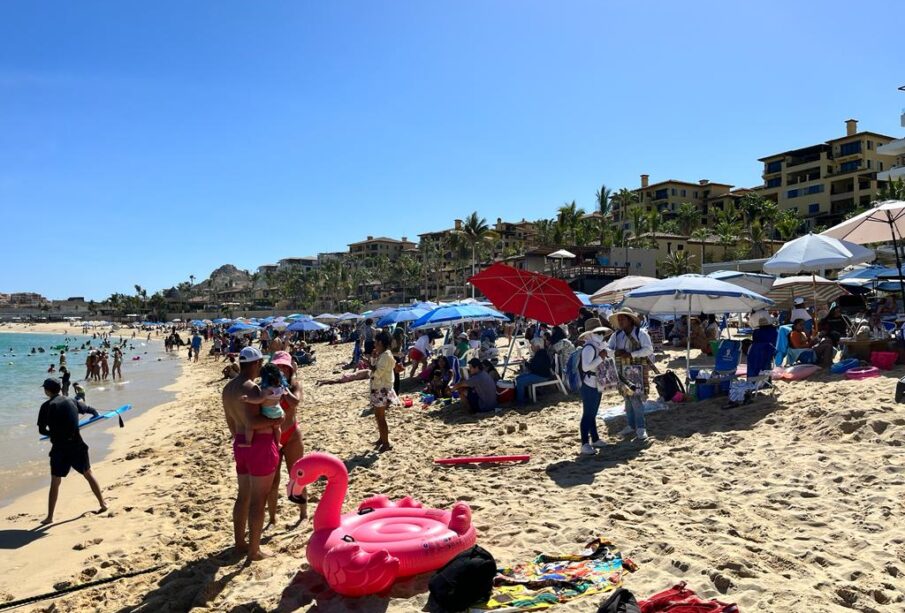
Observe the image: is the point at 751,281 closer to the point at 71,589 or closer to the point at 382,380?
the point at 382,380

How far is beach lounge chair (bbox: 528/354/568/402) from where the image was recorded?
9.68 metres

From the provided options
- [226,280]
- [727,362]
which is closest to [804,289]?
[727,362]

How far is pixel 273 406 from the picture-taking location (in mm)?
4176

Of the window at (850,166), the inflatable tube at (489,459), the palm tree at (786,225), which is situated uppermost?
the window at (850,166)

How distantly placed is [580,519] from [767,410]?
395 centimetres

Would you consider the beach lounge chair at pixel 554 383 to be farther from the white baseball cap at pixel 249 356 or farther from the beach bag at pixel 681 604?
the beach bag at pixel 681 604

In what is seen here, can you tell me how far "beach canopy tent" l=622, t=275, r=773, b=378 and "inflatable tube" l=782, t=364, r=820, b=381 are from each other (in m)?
1.13

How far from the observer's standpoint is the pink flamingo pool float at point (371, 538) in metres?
3.43

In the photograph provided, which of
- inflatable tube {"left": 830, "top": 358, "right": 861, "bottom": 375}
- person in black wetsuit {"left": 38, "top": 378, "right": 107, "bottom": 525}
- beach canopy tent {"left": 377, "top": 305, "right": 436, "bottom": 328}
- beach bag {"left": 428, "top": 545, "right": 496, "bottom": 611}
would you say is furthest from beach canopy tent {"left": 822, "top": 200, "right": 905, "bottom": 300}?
person in black wetsuit {"left": 38, "top": 378, "right": 107, "bottom": 525}

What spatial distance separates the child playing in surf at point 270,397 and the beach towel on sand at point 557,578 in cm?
189

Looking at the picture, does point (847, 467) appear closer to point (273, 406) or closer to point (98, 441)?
point (273, 406)

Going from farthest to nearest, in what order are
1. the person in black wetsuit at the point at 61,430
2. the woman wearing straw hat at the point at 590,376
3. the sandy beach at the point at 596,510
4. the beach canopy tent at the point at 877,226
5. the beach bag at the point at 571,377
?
the beach bag at the point at 571,377
the beach canopy tent at the point at 877,226
the woman wearing straw hat at the point at 590,376
the person in black wetsuit at the point at 61,430
the sandy beach at the point at 596,510

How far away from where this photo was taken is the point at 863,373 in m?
8.02

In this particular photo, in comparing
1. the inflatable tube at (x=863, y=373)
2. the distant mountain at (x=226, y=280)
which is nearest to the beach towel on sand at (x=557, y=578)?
the inflatable tube at (x=863, y=373)
